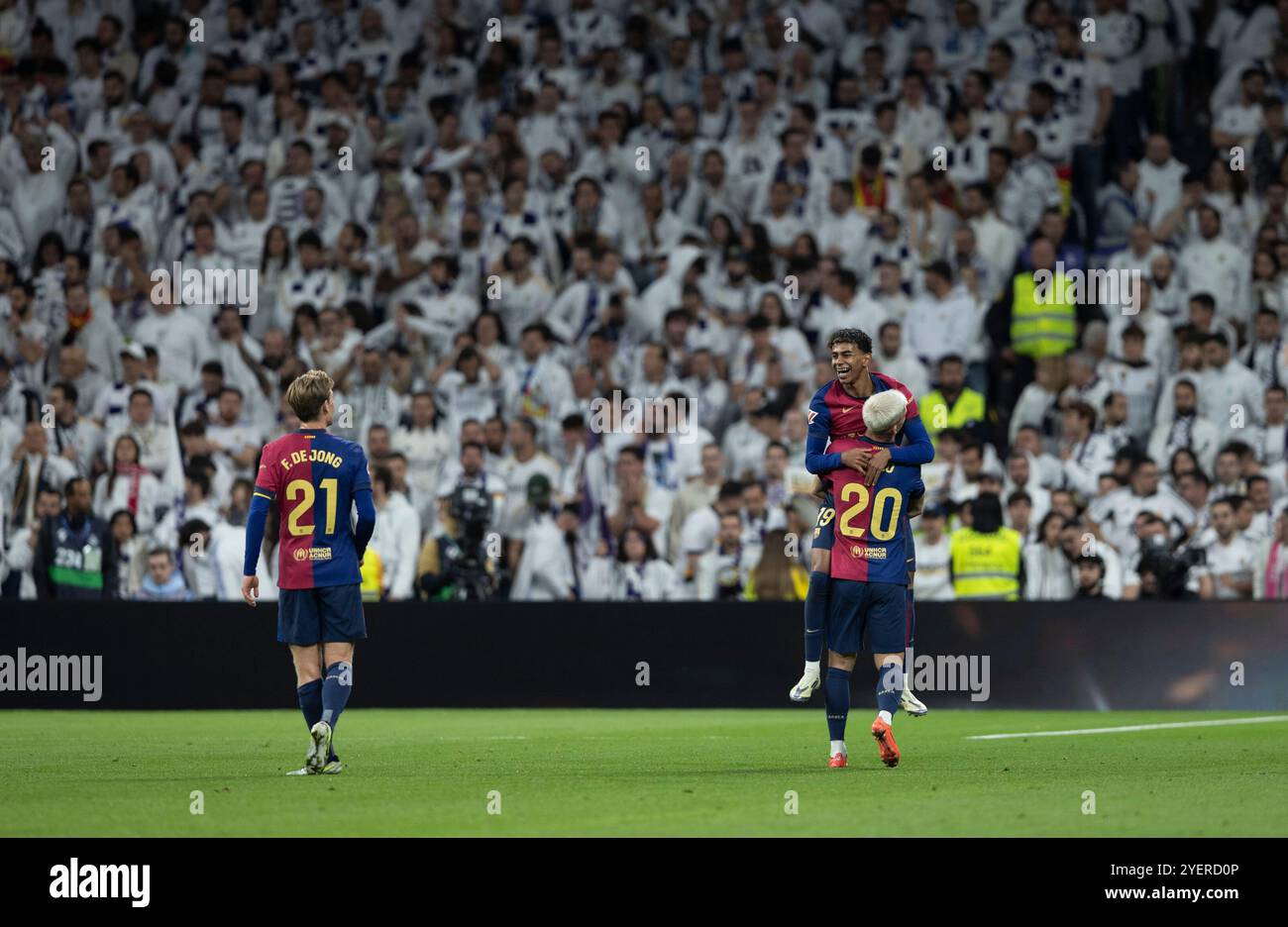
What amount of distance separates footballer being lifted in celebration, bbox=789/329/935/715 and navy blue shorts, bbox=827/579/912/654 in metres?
0.10

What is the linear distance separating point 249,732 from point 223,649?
2.93m

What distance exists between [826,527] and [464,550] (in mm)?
7869

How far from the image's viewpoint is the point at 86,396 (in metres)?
21.8

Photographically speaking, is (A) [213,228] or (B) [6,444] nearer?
(B) [6,444]

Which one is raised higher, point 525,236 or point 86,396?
point 525,236

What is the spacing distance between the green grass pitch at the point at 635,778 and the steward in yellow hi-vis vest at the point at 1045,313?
511 centimetres

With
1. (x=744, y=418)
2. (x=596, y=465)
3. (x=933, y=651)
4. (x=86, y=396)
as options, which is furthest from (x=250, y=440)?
(x=933, y=651)

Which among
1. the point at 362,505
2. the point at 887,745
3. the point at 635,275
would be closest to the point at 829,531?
the point at 887,745

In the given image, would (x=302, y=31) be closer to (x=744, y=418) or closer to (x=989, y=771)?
(x=744, y=418)

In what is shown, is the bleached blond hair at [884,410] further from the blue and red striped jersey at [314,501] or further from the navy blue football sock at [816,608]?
the blue and red striped jersey at [314,501]

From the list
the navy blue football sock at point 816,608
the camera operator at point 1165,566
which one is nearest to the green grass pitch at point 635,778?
the navy blue football sock at point 816,608

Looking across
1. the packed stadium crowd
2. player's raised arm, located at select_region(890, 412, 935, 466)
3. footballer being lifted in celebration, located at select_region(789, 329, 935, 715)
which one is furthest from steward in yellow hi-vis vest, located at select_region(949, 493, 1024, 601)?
player's raised arm, located at select_region(890, 412, 935, 466)

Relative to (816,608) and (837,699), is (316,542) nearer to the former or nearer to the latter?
(816,608)

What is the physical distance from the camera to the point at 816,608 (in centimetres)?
1209
